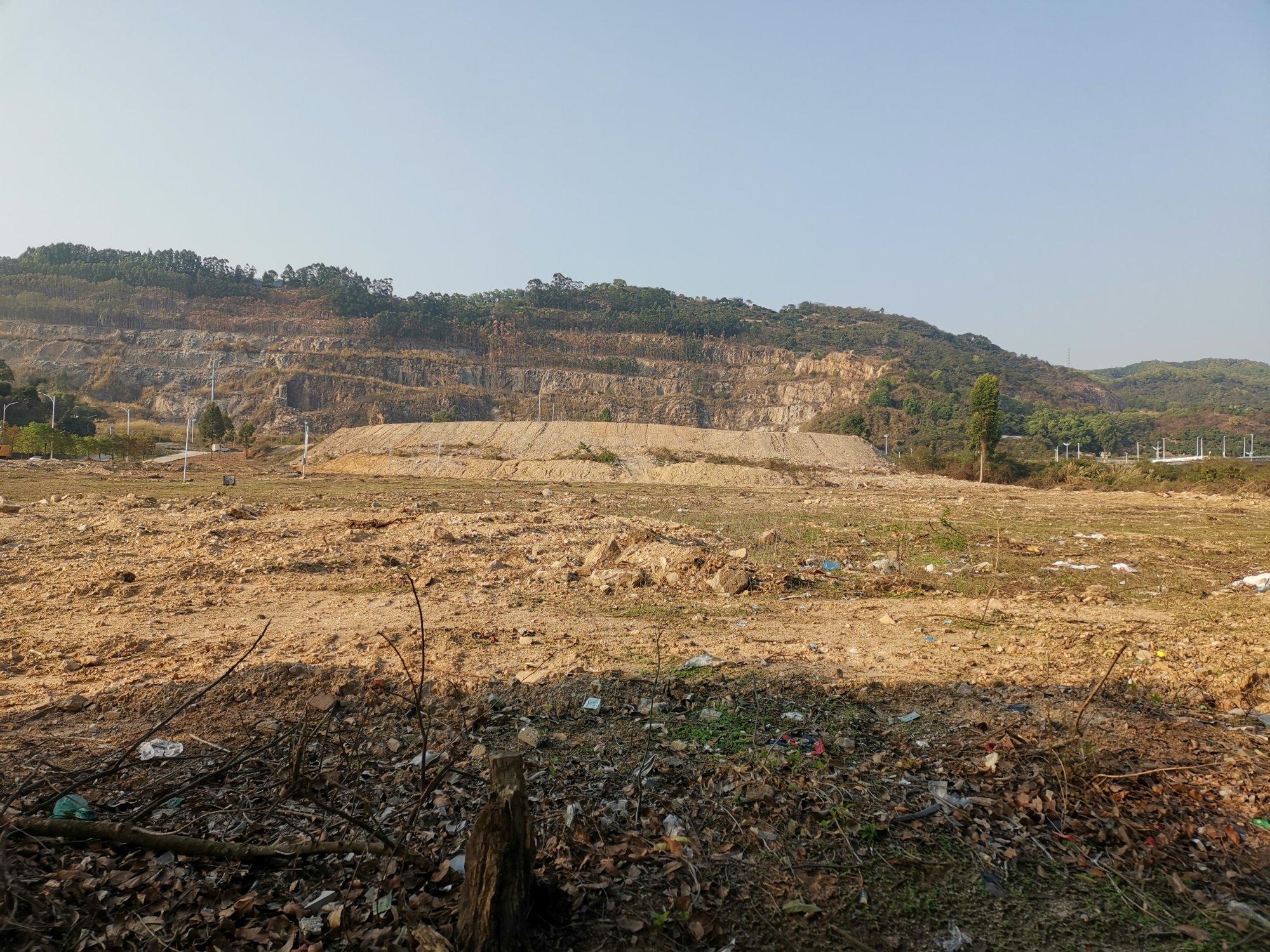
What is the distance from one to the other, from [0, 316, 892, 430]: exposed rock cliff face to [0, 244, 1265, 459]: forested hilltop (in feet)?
Result: 0.73

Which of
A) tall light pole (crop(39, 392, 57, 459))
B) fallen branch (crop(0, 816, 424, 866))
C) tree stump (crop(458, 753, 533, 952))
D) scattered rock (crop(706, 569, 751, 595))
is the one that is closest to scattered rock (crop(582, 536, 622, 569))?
scattered rock (crop(706, 569, 751, 595))

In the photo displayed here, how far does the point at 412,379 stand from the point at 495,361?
12397 millimetres

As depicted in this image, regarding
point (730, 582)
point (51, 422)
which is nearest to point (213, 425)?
point (51, 422)

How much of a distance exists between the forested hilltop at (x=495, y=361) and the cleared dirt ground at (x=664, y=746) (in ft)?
185

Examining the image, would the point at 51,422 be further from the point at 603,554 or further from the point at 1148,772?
the point at 1148,772

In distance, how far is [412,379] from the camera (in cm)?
7494

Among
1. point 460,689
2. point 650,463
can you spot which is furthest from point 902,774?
point 650,463

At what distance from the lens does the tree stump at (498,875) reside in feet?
8.48

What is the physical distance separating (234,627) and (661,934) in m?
5.66

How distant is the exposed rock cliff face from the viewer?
6650 centimetres

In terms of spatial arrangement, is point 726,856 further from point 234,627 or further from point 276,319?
point 276,319

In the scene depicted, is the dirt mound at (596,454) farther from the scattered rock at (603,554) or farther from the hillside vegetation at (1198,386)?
the hillside vegetation at (1198,386)

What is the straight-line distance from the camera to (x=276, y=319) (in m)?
88.0

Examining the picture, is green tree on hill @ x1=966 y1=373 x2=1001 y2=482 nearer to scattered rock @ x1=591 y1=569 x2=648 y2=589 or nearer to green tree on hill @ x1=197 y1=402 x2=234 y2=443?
scattered rock @ x1=591 y1=569 x2=648 y2=589
